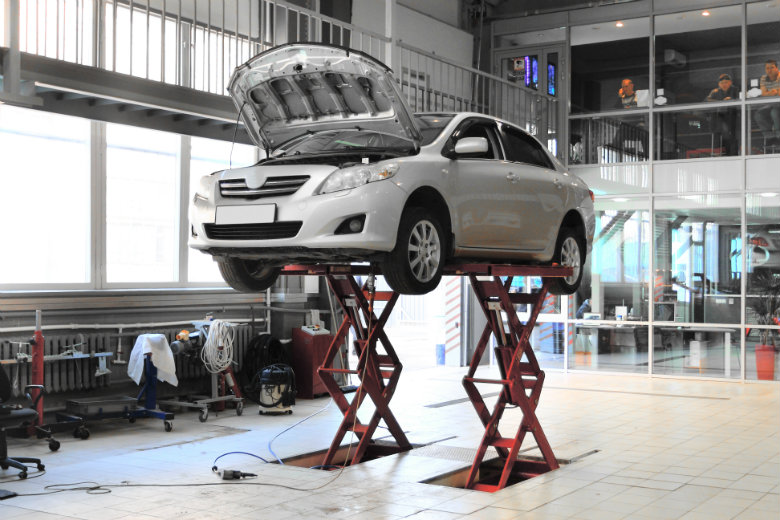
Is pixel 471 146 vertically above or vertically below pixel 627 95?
below

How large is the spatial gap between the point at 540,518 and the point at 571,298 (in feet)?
32.1

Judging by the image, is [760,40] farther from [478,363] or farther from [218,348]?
[218,348]

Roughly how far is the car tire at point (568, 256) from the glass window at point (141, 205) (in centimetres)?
498

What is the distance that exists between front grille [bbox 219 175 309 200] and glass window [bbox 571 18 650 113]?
10.4 meters

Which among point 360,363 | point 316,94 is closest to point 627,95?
point 360,363

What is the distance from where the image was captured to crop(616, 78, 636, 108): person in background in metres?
14.8

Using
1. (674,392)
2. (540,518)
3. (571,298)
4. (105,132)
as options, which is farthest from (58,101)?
(571,298)

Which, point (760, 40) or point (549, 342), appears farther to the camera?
point (549, 342)

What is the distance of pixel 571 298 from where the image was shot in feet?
49.5

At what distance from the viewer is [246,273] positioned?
6.49 meters

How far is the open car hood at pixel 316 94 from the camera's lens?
572 centimetres

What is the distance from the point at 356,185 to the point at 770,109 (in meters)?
10.3

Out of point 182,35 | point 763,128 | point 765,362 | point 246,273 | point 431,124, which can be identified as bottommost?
point 765,362

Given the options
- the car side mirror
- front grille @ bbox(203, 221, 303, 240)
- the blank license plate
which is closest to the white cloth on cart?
front grille @ bbox(203, 221, 303, 240)
